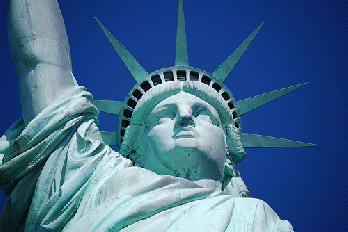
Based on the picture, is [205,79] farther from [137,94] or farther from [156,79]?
[137,94]

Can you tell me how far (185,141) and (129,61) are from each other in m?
2.73

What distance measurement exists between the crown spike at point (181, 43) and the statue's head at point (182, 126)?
53 centimetres

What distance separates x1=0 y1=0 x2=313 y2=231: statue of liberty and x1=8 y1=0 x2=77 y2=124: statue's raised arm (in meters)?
0.01

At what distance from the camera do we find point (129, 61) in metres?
8.85

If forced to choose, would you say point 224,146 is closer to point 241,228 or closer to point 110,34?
point 241,228

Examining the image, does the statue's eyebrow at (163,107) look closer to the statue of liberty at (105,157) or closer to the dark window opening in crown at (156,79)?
the statue of liberty at (105,157)

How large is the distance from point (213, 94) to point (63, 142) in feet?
8.61

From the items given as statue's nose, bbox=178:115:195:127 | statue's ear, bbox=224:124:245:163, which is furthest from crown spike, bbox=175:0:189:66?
statue's nose, bbox=178:115:195:127

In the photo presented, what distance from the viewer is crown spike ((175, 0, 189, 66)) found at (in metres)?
8.73

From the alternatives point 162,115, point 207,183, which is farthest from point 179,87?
point 207,183

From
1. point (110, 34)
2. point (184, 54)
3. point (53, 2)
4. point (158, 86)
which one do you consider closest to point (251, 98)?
point (184, 54)

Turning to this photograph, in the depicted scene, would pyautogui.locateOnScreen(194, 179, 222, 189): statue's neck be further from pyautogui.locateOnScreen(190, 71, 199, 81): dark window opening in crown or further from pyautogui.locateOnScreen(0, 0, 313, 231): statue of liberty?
pyautogui.locateOnScreen(190, 71, 199, 81): dark window opening in crown

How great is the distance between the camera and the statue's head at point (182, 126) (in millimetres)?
6605

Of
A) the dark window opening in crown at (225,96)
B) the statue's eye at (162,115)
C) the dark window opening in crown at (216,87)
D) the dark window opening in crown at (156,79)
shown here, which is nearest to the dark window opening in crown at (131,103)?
the dark window opening in crown at (156,79)
